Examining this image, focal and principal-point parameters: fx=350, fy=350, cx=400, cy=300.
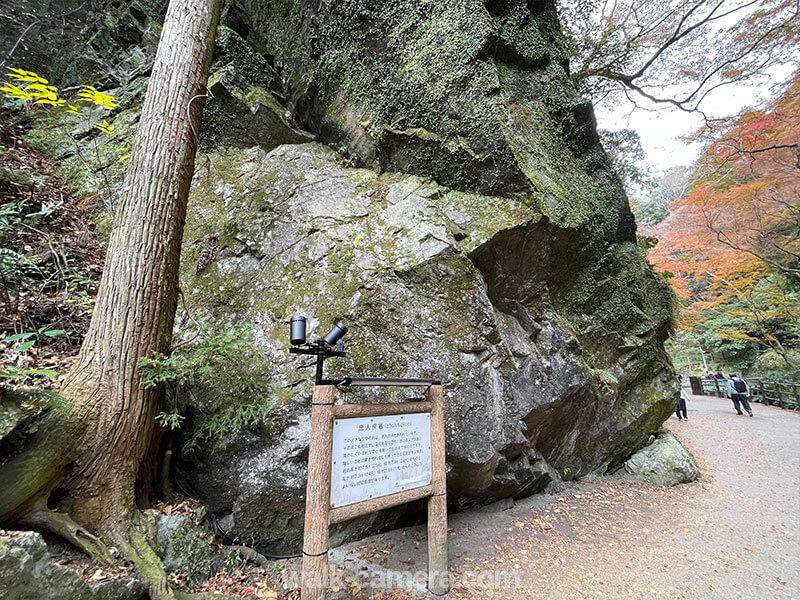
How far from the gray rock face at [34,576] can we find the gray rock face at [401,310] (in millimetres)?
1232

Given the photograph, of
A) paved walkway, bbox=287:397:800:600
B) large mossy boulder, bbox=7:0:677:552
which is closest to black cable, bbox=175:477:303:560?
large mossy boulder, bbox=7:0:677:552

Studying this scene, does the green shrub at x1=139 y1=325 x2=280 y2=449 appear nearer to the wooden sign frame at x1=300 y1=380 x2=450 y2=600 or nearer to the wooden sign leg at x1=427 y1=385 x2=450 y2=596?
the wooden sign frame at x1=300 y1=380 x2=450 y2=600

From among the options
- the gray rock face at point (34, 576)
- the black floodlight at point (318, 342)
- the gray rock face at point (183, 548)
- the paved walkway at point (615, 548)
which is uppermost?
the black floodlight at point (318, 342)

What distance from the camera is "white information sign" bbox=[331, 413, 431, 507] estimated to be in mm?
2428

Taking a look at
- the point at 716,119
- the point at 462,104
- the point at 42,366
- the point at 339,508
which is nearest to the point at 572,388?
the point at 339,508

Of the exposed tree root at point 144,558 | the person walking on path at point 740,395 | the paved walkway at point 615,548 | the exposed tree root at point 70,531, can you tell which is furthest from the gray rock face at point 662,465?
the person walking on path at point 740,395

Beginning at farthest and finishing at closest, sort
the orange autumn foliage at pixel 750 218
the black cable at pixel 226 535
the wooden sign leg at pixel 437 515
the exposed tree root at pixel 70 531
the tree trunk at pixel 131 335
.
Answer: the orange autumn foliage at pixel 750 218 → the black cable at pixel 226 535 → the wooden sign leg at pixel 437 515 → the tree trunk at pixel 131 335 → the exposed tree root at pixel 70 531

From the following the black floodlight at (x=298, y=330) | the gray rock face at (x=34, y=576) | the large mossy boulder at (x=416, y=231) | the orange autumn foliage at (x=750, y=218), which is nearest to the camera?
the gray rock face at (x=34, y=576)

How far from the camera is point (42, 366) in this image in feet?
8.90

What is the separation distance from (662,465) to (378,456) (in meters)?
5.63

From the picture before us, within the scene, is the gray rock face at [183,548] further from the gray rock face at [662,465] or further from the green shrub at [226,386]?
the gray rock face at [662,465]

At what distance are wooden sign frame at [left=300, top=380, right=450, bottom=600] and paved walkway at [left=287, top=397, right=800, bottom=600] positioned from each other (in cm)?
43

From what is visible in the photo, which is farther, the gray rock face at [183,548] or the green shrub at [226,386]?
the green shrub at [226,386]

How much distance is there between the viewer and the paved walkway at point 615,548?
9.89 ft
